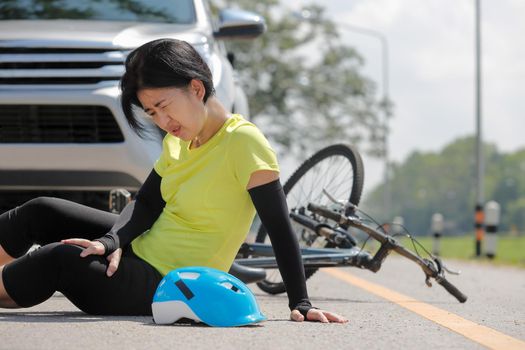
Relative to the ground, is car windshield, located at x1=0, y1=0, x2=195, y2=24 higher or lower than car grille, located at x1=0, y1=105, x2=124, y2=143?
higher

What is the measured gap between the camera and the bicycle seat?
6676 mm

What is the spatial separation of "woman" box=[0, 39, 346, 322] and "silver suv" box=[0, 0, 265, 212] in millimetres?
1572

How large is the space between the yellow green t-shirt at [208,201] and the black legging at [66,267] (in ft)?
0.42

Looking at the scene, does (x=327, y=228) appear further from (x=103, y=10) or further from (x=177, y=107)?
(x=177, y=107)

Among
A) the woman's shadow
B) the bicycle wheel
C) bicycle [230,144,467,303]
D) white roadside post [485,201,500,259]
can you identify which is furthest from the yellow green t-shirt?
white roadside post [485,201,500,259]

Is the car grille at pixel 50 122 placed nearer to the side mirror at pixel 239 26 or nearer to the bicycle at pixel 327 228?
the bicycle at pixel 327 228

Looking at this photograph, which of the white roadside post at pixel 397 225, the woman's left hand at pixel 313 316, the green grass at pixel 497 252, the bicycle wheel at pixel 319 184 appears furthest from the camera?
the green grass at pixel 497 252

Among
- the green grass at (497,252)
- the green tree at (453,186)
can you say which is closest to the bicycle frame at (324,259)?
the green grass at (497,252)

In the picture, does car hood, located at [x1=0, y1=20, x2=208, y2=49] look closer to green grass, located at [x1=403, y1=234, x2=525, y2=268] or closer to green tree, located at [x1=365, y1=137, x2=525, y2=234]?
green grass, located at [x1=403, y1=234, x2=525, y2=268]

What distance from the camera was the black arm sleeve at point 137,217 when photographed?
17.7 feet

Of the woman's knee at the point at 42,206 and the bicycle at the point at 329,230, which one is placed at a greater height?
the woman's knee at the point at 42,206

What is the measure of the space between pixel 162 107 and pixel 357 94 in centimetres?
3671

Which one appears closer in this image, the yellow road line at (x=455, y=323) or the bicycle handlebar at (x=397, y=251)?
the yellow road line at (x=455, y=323)

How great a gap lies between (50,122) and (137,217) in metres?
1.92
